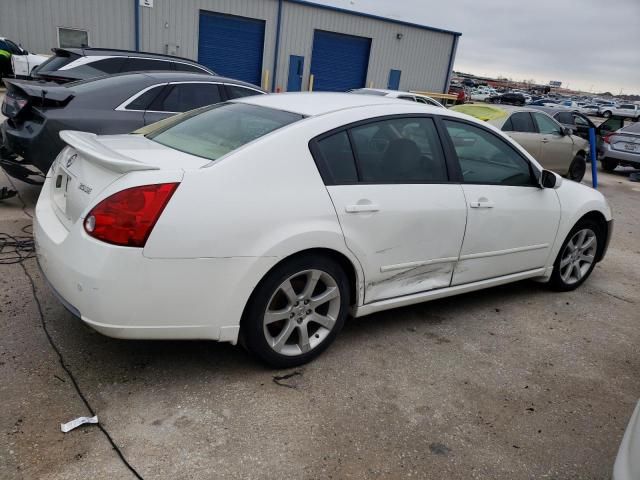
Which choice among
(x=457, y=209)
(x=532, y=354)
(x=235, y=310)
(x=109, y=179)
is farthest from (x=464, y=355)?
(x=109, y=179)

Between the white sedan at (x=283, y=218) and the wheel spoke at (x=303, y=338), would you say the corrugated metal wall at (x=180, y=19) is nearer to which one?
the white sedan at (x=283, y=218)

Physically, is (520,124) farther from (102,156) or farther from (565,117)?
(102,156)

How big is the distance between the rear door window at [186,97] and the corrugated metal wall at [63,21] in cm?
1372

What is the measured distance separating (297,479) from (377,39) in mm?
23571

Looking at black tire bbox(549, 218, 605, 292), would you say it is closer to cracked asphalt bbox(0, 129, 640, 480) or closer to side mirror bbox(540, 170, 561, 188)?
side mirror bbox(540, 170, 561, 188)

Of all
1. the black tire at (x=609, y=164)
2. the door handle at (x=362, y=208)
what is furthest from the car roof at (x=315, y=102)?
the black tire at (x=609, y=164)

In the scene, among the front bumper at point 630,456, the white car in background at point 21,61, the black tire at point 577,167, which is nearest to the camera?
the front bumper at point 630,456

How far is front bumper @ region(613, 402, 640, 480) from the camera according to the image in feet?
5.90

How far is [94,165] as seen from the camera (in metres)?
2.88

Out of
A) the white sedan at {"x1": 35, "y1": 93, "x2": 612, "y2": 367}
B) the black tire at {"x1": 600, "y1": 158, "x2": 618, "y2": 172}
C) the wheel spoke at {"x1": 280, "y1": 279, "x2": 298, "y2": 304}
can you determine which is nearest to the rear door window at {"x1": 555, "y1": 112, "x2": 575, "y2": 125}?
the black tire at {"x1": 600, "y1": 158, "x2": 618, "y2": 172}

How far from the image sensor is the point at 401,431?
9.11 feet

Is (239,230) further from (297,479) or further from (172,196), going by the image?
(297,479)

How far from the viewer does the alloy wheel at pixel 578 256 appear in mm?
4855

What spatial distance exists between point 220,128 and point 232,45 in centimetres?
1827
